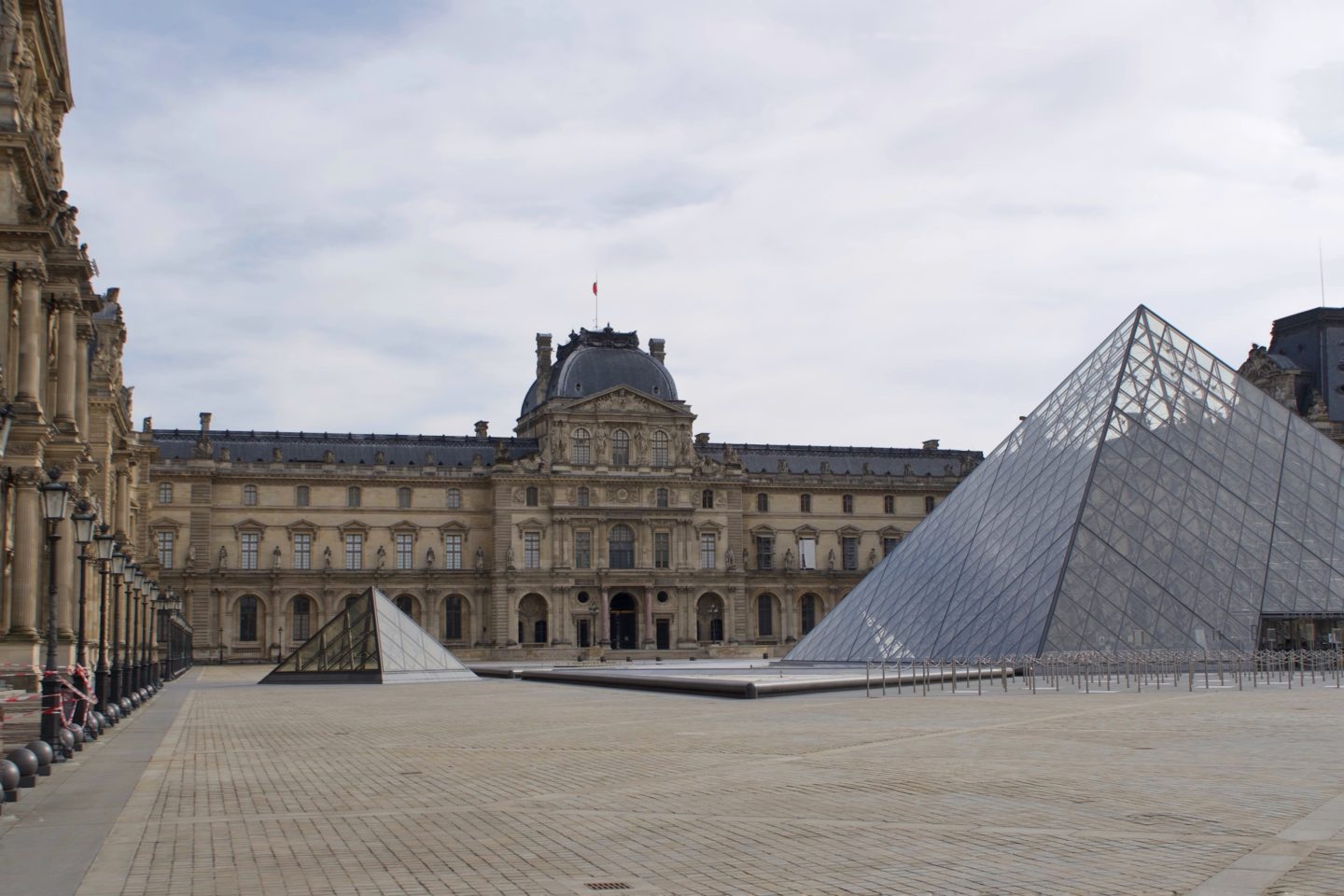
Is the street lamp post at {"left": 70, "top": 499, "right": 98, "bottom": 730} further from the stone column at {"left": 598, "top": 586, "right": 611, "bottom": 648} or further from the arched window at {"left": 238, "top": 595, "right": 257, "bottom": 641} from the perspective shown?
the stone column at {"left": 598, "top": 586, "right": 611, "bottom": 648}

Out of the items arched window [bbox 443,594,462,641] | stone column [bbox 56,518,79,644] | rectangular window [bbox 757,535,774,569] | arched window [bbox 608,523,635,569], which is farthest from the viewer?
rectangular window [bbox 757,535,774,569]

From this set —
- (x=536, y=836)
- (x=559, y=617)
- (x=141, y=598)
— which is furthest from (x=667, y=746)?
(x=559, y=617)

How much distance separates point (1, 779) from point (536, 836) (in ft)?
14.7

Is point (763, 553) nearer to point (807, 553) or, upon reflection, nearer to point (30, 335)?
point (807, 553)

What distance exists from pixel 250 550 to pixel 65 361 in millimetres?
47188

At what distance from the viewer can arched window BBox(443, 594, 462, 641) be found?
7856 cm

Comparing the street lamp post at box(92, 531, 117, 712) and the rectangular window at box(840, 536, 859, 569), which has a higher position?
the rectangular window at box(840, 536, 859, 569)

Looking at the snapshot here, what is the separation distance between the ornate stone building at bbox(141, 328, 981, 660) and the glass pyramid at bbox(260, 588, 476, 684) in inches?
1266

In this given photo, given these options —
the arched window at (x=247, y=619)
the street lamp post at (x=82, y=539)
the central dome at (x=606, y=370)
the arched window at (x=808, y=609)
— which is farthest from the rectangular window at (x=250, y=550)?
the street lamp post at (x=82, y=539)

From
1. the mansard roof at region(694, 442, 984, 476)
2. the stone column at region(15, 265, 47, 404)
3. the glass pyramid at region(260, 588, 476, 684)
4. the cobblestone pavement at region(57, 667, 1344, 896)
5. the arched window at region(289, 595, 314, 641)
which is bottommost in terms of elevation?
the cobblestone pavement at region(57, 667, 1344, 896)

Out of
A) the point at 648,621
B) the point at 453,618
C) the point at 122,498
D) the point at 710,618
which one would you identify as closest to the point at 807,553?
the point at 710,618

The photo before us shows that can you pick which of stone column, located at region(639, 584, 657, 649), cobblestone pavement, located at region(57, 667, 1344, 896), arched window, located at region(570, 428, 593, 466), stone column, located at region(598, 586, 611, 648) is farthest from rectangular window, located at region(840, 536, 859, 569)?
cobblestone pavement, located at region(57, 667, 1344, 896)

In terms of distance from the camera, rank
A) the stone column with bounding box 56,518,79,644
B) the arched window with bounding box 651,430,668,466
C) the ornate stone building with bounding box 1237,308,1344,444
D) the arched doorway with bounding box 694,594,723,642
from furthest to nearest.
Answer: the arched doorway with bounding box 694,594,723,642, the arched window with bounding box 651,430,668,466, the ornate stone building with bounding box 1237,308,1344,444, the stone column with bounding box 56,518,79,644

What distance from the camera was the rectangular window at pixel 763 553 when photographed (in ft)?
272
